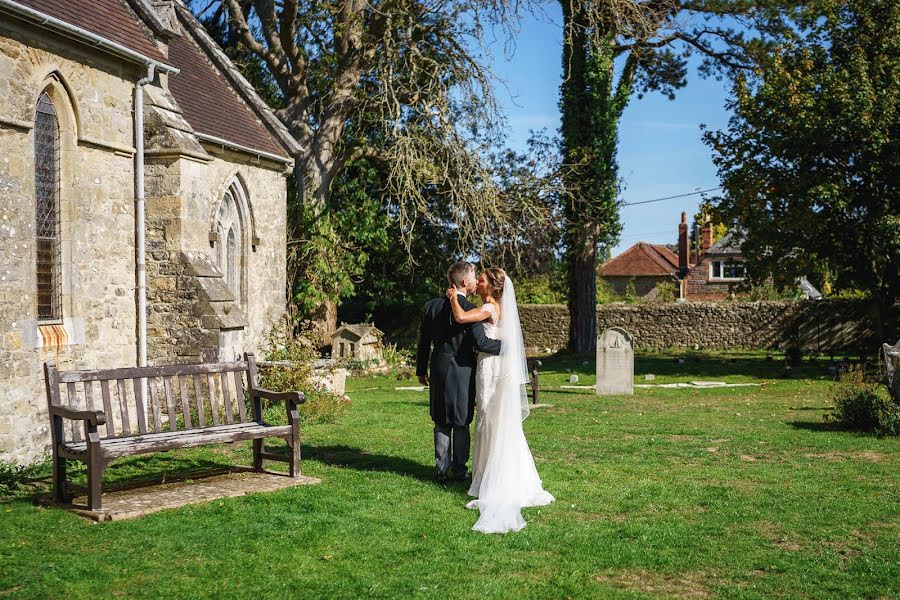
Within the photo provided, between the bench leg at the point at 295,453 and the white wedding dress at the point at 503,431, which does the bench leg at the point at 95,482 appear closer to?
the bench leg at the point at 295,453

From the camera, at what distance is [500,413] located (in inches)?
330

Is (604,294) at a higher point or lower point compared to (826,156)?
lower

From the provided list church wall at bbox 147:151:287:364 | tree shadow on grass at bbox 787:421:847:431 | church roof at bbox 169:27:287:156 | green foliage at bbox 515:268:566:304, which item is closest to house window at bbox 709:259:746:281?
green foliage at bbox 515:268:566:304

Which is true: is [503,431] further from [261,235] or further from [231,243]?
[261,235]

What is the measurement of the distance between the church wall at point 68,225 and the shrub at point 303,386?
2.35 metres

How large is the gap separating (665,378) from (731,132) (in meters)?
7.26

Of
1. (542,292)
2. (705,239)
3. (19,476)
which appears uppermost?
(705,239)

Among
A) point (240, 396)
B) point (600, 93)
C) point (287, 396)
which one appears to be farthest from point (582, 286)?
point (287, 396)

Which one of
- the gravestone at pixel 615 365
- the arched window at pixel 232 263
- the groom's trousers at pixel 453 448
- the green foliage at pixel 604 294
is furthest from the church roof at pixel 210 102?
the green foliage at pixel 604 294

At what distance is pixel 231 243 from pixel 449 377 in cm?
1118

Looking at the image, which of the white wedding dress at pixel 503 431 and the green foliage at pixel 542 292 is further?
the green foliage at pixel 542 292

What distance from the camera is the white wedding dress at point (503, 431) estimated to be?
7926mm

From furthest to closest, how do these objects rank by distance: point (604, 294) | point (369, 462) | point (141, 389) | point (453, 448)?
1. point (604, 294)
2. point (369, 462)
3. point (453, 448)
4. point (141, 389)

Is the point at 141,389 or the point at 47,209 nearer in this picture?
the point at 141,389
